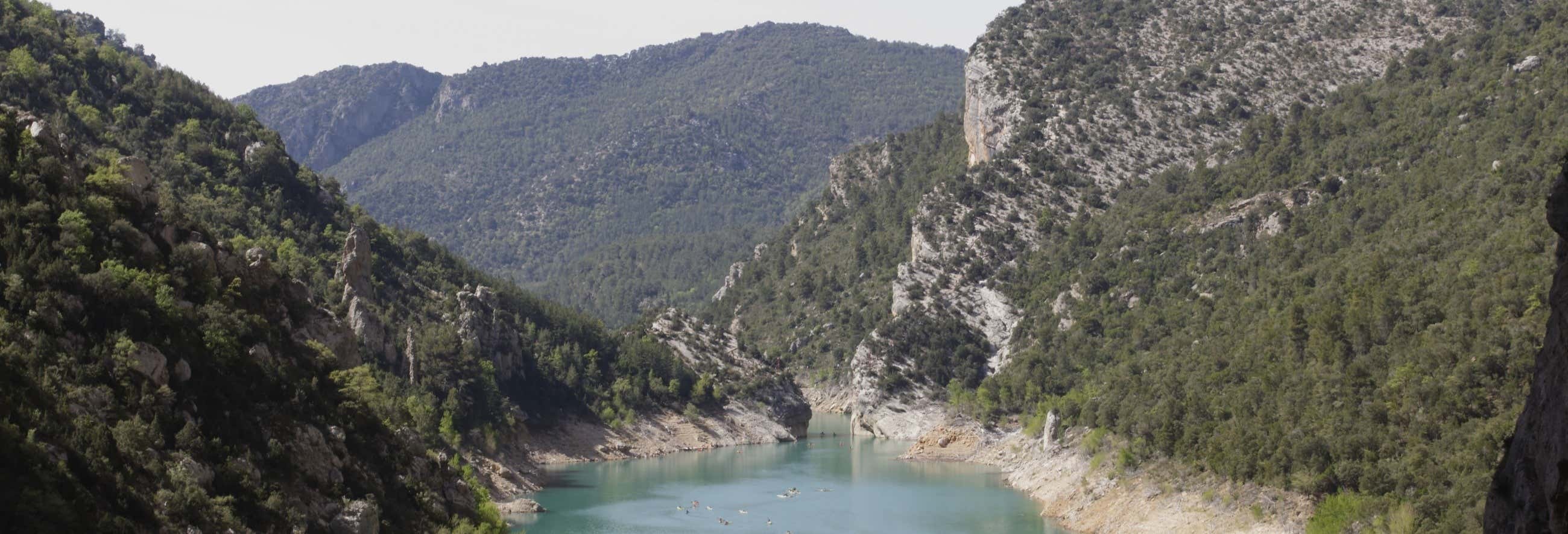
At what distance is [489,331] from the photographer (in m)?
105

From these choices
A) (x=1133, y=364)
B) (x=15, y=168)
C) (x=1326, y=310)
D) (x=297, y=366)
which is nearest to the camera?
(x=15, y=168)

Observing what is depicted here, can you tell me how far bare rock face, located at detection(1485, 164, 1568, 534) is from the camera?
21469 mm

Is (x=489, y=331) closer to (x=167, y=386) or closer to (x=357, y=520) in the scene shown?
(x=357, y=520)

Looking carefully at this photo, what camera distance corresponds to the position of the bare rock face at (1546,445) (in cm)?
2147

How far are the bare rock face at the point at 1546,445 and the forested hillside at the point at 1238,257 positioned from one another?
27.5 m

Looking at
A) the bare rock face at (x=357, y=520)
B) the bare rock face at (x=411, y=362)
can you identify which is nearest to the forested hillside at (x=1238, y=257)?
the bare rock face at (x=357, y=520)

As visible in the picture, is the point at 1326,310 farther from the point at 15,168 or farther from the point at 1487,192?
the point at 15,168

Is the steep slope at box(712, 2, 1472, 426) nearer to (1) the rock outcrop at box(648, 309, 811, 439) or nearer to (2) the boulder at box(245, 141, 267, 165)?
(1) the rock outcrop at box(648, 309, 811, 439)

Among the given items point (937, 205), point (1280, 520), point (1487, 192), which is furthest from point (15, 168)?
point (937, 205)

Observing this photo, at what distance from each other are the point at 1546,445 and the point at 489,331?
88.7 metres

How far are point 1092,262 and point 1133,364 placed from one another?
3135 cm

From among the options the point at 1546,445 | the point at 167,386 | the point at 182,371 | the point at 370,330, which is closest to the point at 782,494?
the point at 370,330

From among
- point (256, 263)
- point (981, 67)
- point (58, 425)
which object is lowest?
point (58, 425)

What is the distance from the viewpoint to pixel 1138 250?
390 ft
